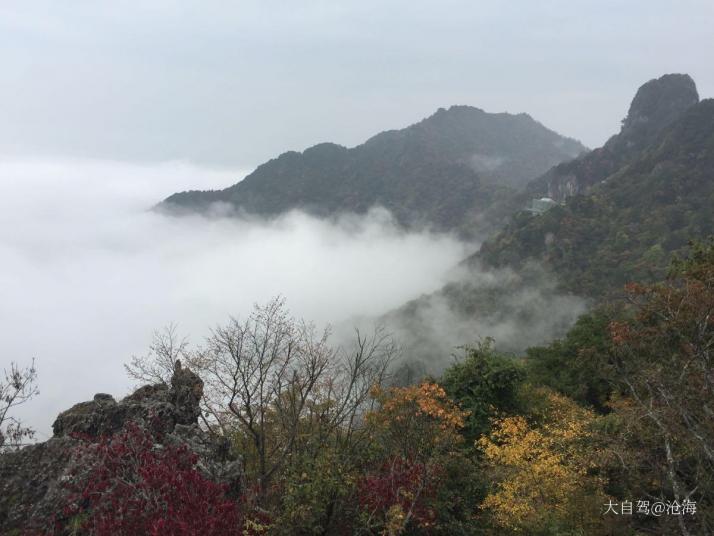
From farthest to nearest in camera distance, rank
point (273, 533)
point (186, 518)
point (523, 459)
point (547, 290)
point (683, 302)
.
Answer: point (547, 290)
point (683, 302)
point (523, 459)
point (273, 533)
point (186, 518)

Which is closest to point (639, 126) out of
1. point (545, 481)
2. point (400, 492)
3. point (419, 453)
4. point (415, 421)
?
→ point (415, 421)

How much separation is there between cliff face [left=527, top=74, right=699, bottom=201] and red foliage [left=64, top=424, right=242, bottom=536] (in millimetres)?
149643

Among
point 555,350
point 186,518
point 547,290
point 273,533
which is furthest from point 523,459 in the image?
point 547,290

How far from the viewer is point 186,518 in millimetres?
9000

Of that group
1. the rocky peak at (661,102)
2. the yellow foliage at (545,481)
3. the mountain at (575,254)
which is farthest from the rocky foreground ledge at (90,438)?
the rocky peak at (661,102)

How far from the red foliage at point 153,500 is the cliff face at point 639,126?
491ft

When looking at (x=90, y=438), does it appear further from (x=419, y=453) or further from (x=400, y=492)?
(x=419, y=453)

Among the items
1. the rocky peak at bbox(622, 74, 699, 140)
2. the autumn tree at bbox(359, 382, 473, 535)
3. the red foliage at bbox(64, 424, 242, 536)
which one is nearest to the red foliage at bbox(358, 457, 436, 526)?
the autumn tree at bbox(359, 382, 473, 535)

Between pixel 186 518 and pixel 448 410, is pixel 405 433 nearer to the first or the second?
pixel 448 410

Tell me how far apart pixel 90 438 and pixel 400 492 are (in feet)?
31.0

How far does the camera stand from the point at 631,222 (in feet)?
338

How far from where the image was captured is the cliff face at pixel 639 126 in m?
144

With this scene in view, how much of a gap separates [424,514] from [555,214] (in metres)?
112

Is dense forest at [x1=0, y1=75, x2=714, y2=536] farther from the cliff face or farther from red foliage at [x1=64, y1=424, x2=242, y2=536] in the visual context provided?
the cliff face
